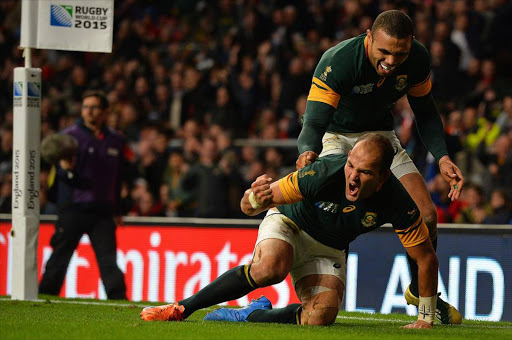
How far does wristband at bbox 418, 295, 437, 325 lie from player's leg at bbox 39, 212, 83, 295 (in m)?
5.03

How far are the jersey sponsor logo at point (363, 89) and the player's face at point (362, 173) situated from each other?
123cm

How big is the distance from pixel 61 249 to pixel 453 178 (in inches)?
207

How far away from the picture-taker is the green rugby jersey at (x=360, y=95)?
7504 mm

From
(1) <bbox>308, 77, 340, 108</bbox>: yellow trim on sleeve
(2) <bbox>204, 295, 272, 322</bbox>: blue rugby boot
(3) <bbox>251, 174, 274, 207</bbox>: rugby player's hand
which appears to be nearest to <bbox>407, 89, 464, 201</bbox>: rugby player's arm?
(1) <bbox>308, 77, 340, 108</bbox>: yellow trim on sleeve

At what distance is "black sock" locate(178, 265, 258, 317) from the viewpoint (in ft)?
22.1

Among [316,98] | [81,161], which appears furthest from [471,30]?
[316,98]

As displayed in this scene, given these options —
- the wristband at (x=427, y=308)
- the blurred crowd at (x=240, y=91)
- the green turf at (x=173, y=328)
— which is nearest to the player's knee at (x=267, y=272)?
the green turf at (x=173, y=328)

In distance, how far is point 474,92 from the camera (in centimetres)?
1451

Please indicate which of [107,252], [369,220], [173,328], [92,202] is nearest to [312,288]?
[369,220]

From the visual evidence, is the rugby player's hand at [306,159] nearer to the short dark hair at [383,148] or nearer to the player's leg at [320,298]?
the short dark hair at [383,148]

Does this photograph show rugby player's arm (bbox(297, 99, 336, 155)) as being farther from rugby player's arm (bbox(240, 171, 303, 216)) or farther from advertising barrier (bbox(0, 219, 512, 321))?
advertising barrier (bbox(0, 219, 512, 321))

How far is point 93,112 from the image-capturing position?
10875mm

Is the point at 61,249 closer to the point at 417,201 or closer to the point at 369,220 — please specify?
the point at 417,201

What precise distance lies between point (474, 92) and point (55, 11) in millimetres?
7514
